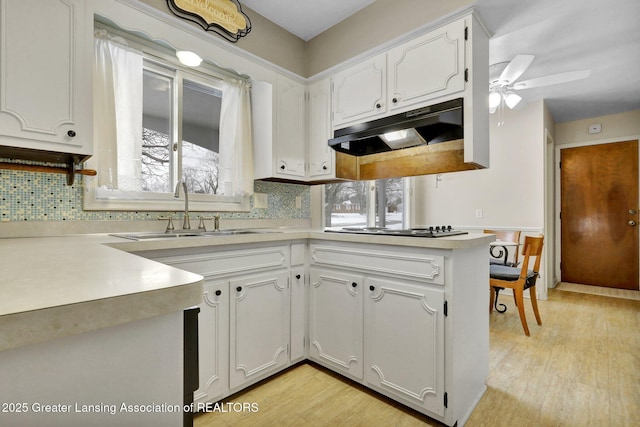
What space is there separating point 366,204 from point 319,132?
1.42m

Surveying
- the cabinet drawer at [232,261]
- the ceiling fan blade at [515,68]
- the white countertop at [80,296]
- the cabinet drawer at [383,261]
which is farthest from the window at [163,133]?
the ceiling fan blade at [515,68]

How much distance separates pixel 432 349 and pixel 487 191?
3.35 metres

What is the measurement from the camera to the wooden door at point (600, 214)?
4320mm

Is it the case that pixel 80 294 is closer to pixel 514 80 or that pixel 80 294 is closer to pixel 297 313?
pixel 297 313

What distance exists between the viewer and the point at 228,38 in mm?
2137

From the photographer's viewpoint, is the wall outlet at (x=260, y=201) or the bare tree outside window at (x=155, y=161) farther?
the wall outlet at (x=260, y=201)

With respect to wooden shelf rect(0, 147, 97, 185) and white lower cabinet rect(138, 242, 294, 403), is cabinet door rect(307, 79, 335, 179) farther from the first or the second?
wooden shelf rect(0, 147, 97, 185)

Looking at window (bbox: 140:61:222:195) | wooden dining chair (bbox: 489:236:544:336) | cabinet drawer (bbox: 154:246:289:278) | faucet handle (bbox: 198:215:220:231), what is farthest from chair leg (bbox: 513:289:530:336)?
window (bbox: 140:61:222:195)

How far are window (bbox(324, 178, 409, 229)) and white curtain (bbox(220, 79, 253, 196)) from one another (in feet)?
3.07

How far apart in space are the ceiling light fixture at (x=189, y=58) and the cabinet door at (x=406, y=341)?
5.82ft

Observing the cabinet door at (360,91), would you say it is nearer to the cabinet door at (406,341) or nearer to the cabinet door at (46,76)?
the cabinet door at (406,341)

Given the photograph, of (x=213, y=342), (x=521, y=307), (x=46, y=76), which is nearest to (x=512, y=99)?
(x=521, y=307)

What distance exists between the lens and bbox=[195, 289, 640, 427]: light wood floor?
63.7 inches

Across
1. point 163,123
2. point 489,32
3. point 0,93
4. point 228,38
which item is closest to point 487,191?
point 489,32
